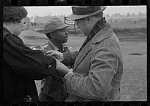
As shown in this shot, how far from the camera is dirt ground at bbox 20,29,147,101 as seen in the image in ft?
11.0

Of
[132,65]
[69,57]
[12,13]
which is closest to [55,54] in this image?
[69,57]

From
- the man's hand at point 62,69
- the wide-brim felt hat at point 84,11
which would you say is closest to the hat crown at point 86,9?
the wide-brim felt hat at point 84,11

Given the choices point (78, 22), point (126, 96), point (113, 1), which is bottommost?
point (126, 96)

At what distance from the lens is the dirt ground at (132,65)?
11.0 ft

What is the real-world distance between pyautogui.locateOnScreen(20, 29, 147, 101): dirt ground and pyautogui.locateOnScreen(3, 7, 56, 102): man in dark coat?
0.09 m

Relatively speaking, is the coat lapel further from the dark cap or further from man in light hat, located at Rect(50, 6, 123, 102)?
the dark cap

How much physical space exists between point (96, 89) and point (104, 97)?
0.14 metres

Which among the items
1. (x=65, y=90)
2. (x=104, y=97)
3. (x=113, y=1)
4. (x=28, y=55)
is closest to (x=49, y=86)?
(x=65, y=90)

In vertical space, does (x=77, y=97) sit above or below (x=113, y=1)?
below

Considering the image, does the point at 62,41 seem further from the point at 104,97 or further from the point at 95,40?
the point at 104,97

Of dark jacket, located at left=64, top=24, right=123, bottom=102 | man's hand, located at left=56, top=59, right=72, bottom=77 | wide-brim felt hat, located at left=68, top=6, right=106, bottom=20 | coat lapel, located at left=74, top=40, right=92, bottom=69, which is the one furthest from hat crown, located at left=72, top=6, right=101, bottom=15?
man's hand, located at left=56, top=59, right=72, bottom=77

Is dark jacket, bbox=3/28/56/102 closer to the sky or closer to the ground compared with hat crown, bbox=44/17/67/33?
closer to the ground

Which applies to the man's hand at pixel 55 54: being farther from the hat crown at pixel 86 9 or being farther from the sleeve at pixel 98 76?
the hat crown at pixel 86 9

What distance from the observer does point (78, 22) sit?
131 inches
